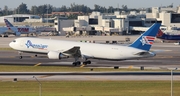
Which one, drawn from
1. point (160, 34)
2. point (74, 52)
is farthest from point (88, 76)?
point (160, 34)

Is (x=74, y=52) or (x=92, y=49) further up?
(x=92, y=49)

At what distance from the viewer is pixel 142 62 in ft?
287

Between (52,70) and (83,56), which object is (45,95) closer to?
(52,70)

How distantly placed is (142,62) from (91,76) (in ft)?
77.1

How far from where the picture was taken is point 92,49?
7925cm

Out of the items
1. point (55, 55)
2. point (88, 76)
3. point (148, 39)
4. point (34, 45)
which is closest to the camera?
point (88, 76)

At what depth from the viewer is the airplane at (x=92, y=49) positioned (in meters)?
75.1

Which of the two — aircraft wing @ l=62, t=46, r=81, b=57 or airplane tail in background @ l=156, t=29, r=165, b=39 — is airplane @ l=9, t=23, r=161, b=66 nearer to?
aircraft wing @ l=62, t=46, r=81, b=57

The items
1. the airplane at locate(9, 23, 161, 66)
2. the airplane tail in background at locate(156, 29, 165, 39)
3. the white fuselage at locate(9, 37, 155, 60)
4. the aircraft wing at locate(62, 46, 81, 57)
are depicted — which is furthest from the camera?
the airplane tail in background at locate(156, 29, 165, 39)

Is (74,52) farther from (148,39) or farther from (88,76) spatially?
(88,76)

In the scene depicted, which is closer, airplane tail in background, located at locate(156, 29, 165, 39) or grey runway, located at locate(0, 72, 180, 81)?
grey runway, located at locate(0, 72, 180, 81)

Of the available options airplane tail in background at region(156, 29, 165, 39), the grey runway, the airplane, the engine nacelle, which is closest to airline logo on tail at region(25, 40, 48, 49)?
the airplane

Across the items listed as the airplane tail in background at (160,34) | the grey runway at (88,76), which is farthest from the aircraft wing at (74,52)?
the airplane tail in background at (160,34)

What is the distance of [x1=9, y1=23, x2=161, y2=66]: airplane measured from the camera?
75.1m
